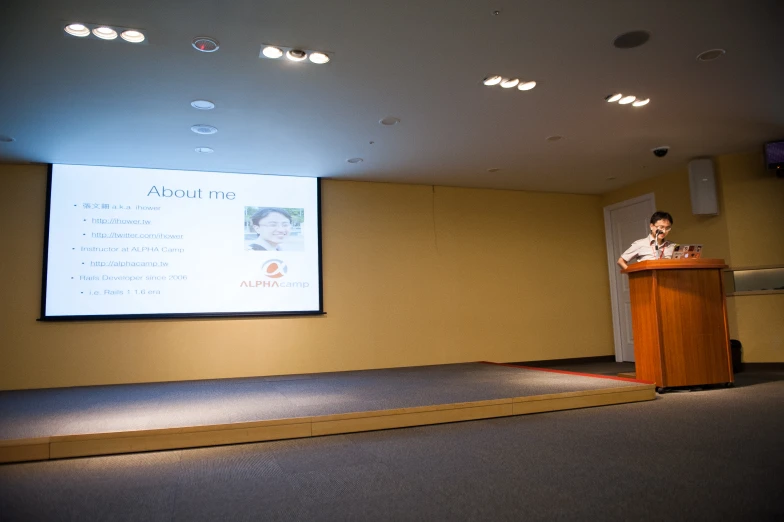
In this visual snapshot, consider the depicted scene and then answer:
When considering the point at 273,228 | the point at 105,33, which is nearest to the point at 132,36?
the point at 105,33

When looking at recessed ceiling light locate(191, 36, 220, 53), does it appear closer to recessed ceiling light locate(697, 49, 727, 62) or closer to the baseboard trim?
recessed ceiling light locate(697, 49, 727, 62)

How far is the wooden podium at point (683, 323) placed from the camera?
14.4 ft

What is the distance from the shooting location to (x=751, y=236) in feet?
21.8

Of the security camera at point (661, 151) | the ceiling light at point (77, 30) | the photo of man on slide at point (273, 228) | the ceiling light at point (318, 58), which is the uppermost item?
the ceiling light at point (318, 58)

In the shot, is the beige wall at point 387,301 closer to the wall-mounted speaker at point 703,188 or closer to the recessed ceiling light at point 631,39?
the wall-mounted speaker at point 703,188

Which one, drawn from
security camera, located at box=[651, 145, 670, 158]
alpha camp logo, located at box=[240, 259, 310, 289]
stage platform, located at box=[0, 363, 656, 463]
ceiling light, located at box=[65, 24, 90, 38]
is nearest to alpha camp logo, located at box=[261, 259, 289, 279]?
alpha camp logo, located at box=[240, 259, 310, 289]

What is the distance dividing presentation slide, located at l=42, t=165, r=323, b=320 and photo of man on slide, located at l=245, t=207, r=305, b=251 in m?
0.01

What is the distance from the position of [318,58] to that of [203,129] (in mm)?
1914

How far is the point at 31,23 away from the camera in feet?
11.3

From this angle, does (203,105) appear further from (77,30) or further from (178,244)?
(178,244)

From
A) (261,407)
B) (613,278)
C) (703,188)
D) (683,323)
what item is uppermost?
(703,188)

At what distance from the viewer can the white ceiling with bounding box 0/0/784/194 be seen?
3.54m

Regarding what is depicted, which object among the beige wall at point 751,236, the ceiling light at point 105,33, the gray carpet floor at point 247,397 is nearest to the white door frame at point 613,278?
the beige wall at point 751,236

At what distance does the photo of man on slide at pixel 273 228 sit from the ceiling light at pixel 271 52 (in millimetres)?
3164
